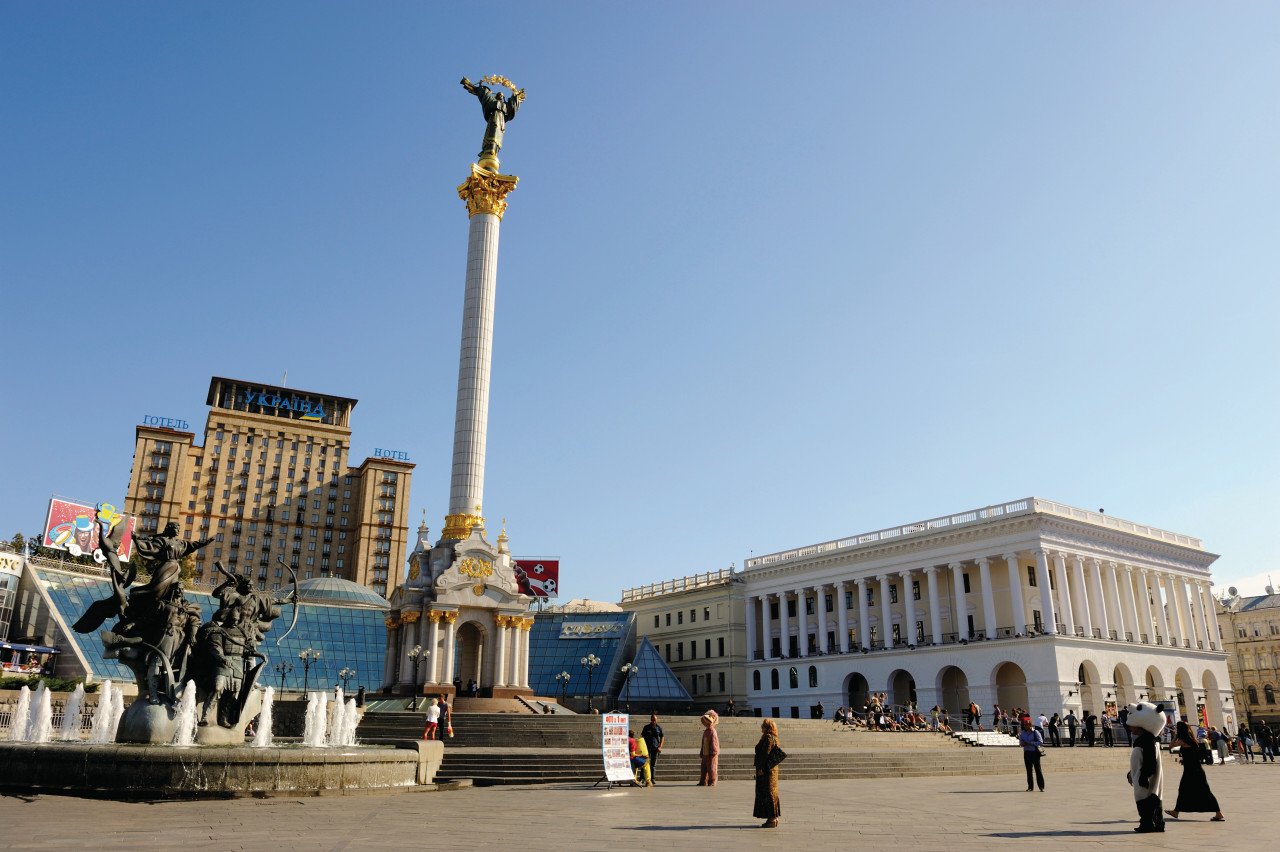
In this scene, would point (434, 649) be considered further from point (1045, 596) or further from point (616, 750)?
point (1045, 596)

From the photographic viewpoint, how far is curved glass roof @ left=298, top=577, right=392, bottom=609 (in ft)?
273

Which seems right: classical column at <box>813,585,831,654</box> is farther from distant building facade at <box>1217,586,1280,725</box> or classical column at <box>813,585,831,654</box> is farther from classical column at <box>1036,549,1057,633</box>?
distant building facade at <box>1217,586,1280,725</box>

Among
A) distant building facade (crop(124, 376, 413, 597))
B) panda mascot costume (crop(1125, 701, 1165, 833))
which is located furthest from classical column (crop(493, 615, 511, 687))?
distant building facade (crop(124, 376, 413, 597))

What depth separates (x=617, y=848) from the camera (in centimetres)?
1185

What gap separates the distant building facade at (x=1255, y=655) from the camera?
10556cm

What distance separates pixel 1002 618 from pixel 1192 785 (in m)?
54.6

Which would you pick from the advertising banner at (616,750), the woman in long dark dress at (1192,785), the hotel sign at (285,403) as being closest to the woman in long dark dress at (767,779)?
the woman in long dark dress at (1192,785)

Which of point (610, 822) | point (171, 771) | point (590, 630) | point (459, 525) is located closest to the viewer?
point (610, 822)

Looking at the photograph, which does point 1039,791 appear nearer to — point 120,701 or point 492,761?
point 492,761

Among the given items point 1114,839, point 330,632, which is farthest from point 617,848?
point 330,632

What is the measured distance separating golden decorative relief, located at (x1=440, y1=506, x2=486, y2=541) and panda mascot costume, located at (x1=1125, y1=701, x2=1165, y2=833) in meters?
35.4

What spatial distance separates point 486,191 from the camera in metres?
51.4

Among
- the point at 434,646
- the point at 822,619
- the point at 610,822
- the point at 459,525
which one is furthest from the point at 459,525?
the point at 822,619

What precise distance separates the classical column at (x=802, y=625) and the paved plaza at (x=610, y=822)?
57.6 m
